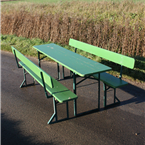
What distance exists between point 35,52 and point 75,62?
15.2 ft

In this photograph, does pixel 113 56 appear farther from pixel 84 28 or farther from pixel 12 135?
pixel 84 28

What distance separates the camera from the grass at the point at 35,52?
609 centimetres

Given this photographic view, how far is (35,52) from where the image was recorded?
8672 millimetres

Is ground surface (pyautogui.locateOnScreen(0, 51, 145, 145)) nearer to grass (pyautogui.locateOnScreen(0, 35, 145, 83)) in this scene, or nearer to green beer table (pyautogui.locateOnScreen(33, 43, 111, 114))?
grass (pyautogui.locateOnScreen(0, 35, 145, 83))

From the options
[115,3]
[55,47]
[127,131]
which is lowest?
[127,131]

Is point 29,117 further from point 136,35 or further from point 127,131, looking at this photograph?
point 136,35

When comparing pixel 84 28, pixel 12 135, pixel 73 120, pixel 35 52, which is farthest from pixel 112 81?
pixel 35 52

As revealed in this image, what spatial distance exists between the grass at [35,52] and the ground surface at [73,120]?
2.03ft

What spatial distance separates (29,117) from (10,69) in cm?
323

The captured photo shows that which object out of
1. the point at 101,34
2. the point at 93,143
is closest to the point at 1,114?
the point at 93,143

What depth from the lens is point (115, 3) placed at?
15430 millimetres

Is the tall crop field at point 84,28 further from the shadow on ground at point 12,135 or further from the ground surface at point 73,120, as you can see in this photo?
the shadow on ground at point 12,135

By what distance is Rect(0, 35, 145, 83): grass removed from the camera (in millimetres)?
6086

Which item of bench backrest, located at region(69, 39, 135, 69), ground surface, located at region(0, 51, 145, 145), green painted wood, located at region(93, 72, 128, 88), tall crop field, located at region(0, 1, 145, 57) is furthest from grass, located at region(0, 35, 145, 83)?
green painted wood, located at region(93, 72, 128, 88)
